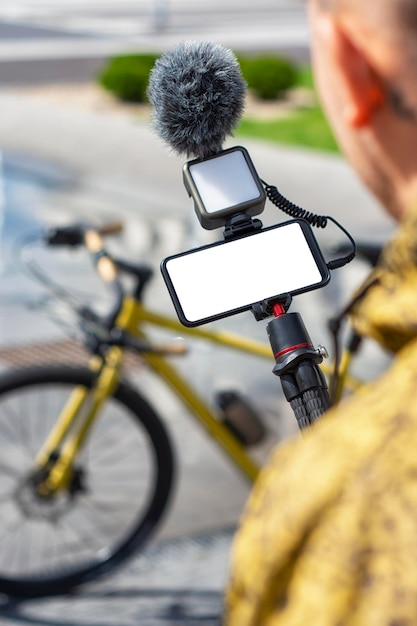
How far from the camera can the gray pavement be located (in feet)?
11.0

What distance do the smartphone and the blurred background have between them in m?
0.12

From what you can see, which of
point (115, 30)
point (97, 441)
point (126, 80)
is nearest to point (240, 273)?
point (97, 441)

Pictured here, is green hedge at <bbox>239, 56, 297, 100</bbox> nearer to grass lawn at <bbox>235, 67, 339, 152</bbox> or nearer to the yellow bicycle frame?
grass lawn at <bbox>235, 67, 339, 152</bbox>

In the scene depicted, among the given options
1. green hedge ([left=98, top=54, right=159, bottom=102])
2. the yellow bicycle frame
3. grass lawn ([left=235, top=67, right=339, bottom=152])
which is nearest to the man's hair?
the yellow bicycle frame

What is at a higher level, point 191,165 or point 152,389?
point 191,165

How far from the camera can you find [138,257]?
6.46m

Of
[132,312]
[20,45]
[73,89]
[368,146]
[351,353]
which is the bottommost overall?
[351,353]

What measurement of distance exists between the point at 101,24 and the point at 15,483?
18095mm

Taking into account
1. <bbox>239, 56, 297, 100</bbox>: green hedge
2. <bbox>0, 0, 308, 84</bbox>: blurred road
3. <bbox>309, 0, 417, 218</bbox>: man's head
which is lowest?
<bbox>309, 0, 417, 218</bbox>: man's head

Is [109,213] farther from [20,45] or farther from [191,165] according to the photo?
[20,45]

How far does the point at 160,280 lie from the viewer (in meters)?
5.98

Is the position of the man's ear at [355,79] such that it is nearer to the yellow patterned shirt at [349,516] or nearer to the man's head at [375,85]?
the man's head at [375,85]

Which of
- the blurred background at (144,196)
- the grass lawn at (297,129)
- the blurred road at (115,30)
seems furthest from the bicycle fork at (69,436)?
the blurred road at (115,30)

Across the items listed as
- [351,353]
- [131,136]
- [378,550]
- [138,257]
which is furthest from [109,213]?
[378,550]
